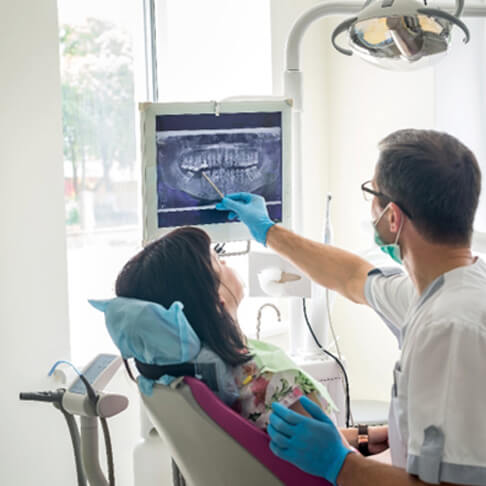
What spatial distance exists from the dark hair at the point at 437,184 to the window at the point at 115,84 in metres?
1.62

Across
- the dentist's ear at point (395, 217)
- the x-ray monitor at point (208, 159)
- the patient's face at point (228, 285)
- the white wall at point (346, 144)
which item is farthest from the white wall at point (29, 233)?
the dentist's ear at point (395, 217)

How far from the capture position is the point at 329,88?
10.7 ft

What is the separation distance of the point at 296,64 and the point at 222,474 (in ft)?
4.14

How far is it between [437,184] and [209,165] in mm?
812

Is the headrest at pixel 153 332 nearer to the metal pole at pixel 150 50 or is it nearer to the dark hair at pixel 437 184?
the dark hair at pixel 437 184

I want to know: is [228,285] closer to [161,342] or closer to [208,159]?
Result: [161,342]

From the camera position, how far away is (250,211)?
81.2 inches

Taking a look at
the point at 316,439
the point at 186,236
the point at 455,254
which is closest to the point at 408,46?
the point at 455,254

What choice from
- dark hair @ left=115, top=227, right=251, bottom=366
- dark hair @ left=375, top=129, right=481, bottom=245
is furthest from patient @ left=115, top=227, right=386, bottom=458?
dark hair @ left=375, top=129, right=481, bottom=245

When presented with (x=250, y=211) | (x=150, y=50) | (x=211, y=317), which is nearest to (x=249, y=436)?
→ (x=211, y=317)

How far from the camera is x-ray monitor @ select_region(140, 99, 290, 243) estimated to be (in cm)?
201

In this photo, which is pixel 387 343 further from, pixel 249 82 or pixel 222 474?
pixel 222 474

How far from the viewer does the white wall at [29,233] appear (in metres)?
2.21

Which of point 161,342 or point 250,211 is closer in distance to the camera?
point 161,342
